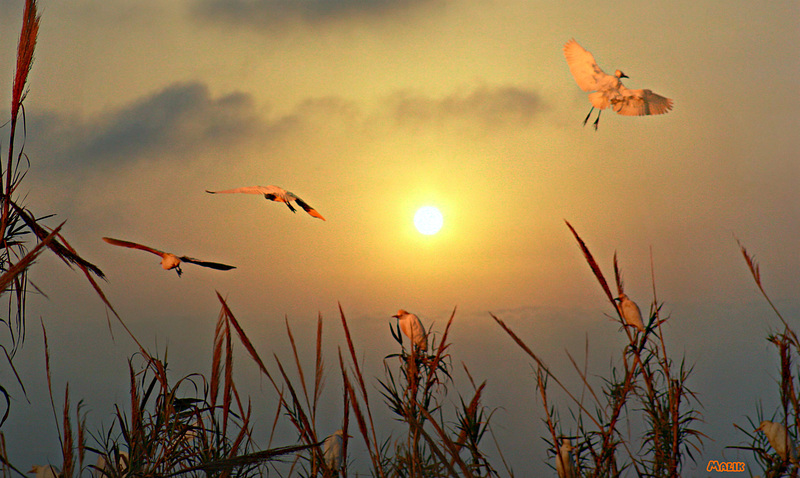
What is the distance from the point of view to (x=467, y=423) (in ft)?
12.8

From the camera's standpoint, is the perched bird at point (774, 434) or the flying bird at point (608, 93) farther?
the flying bird at point (608, 93)

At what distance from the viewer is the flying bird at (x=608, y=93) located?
8.49m

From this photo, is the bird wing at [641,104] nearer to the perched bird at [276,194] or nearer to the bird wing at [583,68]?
the bird wing at [583,68]

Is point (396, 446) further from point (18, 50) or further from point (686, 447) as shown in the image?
point (686, 447)

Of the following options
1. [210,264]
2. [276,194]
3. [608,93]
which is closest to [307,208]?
[276,194]

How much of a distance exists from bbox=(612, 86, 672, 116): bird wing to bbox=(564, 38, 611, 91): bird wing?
576 millimetres

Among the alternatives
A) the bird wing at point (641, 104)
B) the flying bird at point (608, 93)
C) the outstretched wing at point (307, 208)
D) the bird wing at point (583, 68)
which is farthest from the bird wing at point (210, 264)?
the bird wing at point (583, 68)

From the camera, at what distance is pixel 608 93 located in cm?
877

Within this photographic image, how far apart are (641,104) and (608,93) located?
1.52 ft

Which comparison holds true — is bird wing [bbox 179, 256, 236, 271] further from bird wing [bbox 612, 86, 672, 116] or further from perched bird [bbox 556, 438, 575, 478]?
bird wing [bbox 612, 86, 672, 116]

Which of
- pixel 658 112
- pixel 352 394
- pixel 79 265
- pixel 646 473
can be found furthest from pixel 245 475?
pixel 658 112

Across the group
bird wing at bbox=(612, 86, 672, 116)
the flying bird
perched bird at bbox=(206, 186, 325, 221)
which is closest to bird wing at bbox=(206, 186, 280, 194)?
perched bird at bbox=(206, 186, 325, 221)

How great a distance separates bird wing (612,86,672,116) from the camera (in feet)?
27.8

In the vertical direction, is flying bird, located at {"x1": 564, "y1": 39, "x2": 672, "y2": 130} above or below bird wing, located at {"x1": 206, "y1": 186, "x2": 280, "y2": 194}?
above
